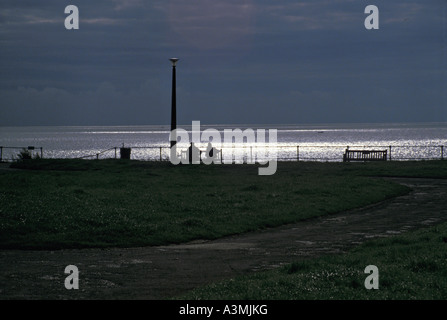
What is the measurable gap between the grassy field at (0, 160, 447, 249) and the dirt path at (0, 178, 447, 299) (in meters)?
0.99

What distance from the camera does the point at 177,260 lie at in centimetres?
1350

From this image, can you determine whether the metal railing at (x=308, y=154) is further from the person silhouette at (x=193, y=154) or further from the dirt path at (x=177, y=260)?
the dirt path at (x=177, y=260)

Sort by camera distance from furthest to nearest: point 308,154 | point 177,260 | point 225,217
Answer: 1. point 308,154
2. point 225,217
3. point 177,260

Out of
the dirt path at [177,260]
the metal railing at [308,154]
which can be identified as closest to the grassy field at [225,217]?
the dirt path at [177,260]

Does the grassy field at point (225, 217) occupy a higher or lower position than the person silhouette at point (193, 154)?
lower

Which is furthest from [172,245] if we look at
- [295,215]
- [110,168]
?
[110,168]

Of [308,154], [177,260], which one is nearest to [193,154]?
[177,260]

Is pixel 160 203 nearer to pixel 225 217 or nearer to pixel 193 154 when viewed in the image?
pixel 225 217

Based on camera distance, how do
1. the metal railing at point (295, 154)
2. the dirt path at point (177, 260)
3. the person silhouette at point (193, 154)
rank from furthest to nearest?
the metal railing at point (295, 154) → the person silhouette at point (193, 154) → the dirt path at point (177, 260)

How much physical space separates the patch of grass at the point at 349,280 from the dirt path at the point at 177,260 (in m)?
0.94

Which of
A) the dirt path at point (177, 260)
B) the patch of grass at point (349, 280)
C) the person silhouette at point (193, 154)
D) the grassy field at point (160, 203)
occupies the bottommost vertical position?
the dirt path at point (177, 260)

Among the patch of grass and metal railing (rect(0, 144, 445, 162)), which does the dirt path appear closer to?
the patch of grass

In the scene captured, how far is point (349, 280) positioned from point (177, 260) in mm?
4220

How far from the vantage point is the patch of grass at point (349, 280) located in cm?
967
